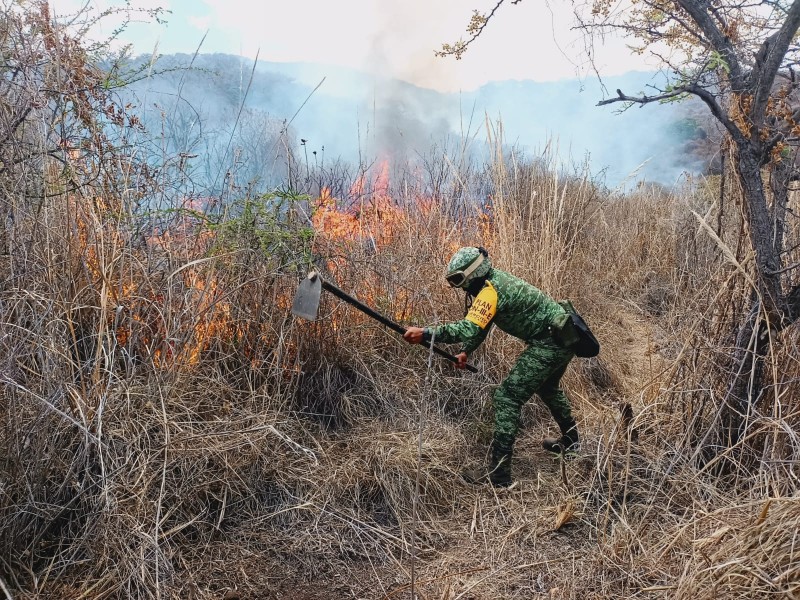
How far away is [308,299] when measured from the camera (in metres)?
2.24

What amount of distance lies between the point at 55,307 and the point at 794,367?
10.2ft

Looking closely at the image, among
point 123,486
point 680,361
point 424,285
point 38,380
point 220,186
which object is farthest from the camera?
point 424,285

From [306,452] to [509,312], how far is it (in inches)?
48.9

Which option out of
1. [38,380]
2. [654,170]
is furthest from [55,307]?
[654,170]

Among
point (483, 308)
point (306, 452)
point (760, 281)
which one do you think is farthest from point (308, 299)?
point (760, 281)

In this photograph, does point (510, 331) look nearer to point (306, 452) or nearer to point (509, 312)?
point (509, 312)

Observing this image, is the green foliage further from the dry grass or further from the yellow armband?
the yellow armband

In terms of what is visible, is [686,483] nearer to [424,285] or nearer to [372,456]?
[372,456]

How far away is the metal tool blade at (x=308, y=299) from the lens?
2232mm

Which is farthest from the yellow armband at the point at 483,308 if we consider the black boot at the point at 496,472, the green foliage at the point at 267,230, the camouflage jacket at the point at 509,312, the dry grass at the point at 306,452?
the green foliage at the point at 267,230

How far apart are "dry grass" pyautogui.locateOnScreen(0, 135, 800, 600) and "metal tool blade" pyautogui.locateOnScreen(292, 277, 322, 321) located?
442mm

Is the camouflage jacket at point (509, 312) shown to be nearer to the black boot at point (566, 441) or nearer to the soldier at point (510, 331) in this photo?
the soldier at point (510, 331)

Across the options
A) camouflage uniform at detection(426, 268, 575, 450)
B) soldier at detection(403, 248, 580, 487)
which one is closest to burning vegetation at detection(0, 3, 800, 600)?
soldier at detection(403, 248, 580, 487)

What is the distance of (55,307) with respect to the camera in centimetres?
231
